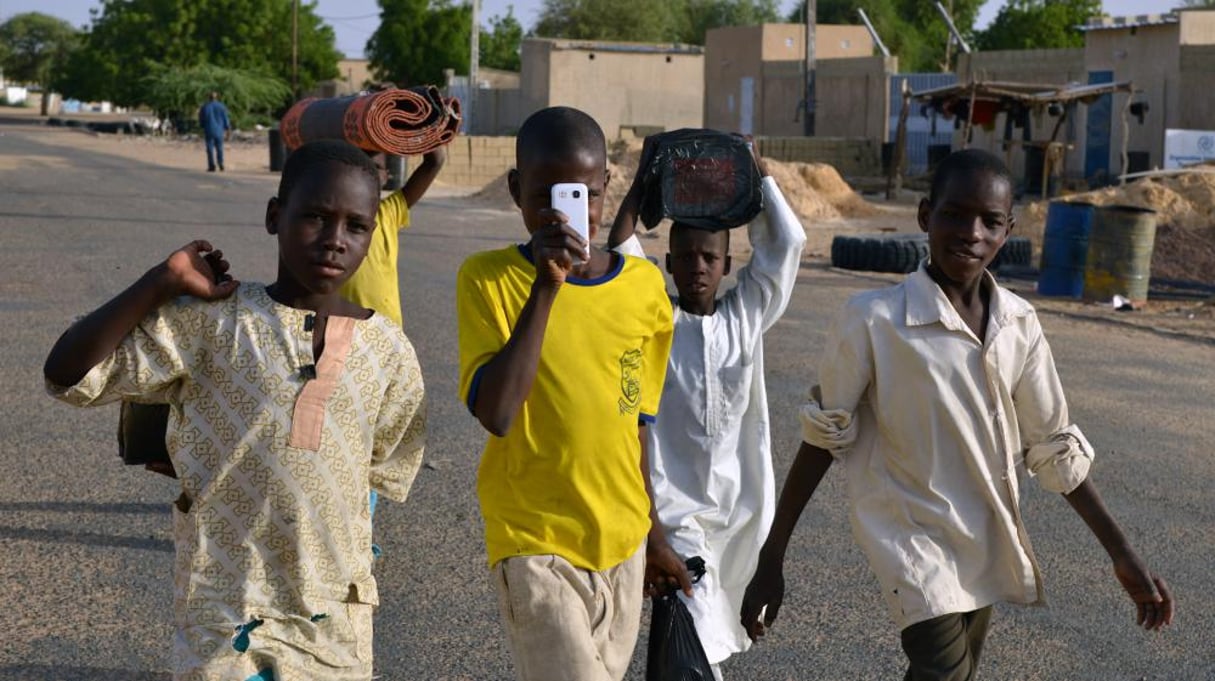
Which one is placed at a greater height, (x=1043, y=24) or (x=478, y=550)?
(x=1043, y=24)

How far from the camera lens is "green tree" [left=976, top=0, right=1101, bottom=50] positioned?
56.3 meters

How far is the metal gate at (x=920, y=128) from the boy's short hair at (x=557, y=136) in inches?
1313

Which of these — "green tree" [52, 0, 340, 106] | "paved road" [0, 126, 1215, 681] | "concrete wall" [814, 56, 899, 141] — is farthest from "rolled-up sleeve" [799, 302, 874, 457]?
"green tree" [52, 0, 340, 106]

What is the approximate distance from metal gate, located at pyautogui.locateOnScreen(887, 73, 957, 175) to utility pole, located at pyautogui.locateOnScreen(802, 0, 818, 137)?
6.88ft

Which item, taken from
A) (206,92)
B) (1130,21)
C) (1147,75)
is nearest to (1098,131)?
(1147,75)

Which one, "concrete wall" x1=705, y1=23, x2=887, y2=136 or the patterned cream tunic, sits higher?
"concrete wall" x1=705, y1=23, x2=887, y2=136

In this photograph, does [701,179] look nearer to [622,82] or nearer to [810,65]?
[810,65]

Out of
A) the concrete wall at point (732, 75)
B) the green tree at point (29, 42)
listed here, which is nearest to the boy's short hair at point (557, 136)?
the concrete wall at point (732, 75)

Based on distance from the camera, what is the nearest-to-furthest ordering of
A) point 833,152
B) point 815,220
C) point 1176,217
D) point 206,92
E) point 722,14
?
point 1176,217 < point 815,220 < point 833,152 < point 206,92 < point 722,14

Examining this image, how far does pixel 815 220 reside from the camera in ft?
83.3

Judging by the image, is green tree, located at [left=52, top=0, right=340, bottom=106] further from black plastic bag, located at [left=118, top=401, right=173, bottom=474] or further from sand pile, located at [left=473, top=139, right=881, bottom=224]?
black plastic bag, located at [left=118, top=401, right=173, bottom=474]

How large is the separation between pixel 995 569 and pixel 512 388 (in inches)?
45.9

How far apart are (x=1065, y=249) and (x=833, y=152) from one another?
21163 millimetres

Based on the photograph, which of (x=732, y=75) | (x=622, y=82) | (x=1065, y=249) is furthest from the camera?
(x=622, y=82)
